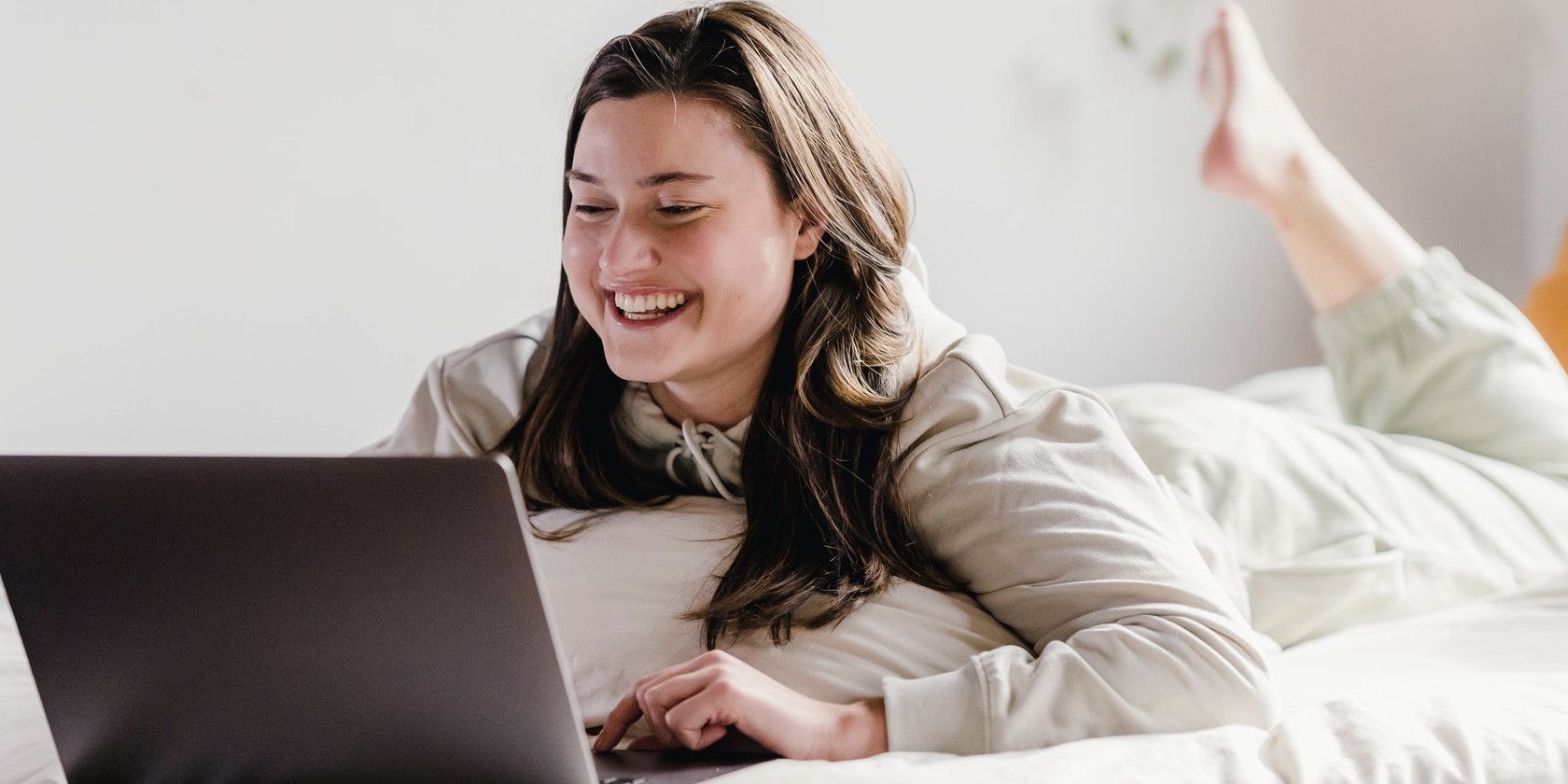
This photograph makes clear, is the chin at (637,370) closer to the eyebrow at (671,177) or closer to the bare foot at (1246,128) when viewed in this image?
the eyebrow at (671,177)

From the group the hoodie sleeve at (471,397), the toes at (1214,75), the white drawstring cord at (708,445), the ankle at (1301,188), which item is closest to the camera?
the white drawstring cord at (708,445)

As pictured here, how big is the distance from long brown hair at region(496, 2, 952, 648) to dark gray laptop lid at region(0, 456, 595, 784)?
12.3 inches

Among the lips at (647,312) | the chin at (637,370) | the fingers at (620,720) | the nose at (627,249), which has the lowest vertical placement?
the fingers at (620,720)

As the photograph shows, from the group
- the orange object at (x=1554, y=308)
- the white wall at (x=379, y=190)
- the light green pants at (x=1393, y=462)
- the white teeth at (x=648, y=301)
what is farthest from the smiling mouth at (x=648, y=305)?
the orange object at (x=1554, y=308)

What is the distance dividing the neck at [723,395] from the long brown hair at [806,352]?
0.03m

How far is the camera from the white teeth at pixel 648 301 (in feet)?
3.61

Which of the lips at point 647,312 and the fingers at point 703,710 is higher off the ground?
the lips at point 647,312

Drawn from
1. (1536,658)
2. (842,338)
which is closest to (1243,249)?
(1536,658)

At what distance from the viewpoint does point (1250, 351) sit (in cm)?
276

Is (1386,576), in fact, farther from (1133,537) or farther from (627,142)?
(627,142)

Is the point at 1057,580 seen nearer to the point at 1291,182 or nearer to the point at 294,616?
the point at 294,616

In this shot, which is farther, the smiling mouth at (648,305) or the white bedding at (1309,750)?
the smiling mouth at (648,305)

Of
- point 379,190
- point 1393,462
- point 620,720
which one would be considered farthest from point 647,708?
point 379,190

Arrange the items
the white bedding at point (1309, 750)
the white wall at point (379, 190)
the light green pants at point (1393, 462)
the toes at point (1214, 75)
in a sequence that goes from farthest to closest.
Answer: the toes at point (1214, 75), the white wall at point (379, 190), the light green pants at point (1393, 462), the white bedding at point (1309, 750)
